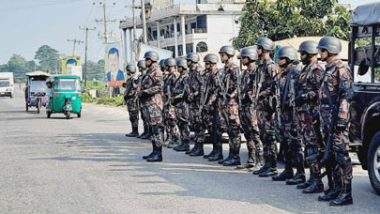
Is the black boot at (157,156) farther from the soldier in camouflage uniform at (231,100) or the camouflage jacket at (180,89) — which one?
the camouflage jacket at (180,89)

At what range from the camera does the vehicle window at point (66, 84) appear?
26.5 metres

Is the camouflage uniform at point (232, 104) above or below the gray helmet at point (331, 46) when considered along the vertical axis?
below

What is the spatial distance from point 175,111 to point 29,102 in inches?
820

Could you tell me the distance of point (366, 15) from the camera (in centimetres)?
939

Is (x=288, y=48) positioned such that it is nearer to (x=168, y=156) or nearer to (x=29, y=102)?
(x=168, y=156)

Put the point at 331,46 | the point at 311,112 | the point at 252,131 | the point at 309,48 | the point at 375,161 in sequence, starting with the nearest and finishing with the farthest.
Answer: the point at 331,46
the point at 375,161
the point at 311,112
the point at 309,48
the point at 252,131

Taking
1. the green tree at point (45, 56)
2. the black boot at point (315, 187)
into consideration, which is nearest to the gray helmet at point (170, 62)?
the black boot at point (315, 187)

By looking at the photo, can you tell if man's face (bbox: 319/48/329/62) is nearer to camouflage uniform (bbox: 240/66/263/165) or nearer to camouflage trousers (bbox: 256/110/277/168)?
Result: camouflage trousers (bbox: 256/110/277/168)

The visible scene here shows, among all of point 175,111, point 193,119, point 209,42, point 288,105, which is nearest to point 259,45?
point 288,105

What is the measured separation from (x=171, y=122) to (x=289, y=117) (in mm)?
6164

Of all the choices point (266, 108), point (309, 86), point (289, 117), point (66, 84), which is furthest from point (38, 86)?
point (309, 86)

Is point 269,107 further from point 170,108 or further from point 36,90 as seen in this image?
point 36,90

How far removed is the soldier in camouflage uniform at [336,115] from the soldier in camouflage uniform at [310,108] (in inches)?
11.0

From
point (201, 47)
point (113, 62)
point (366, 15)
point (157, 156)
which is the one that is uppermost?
point (201, 47)
